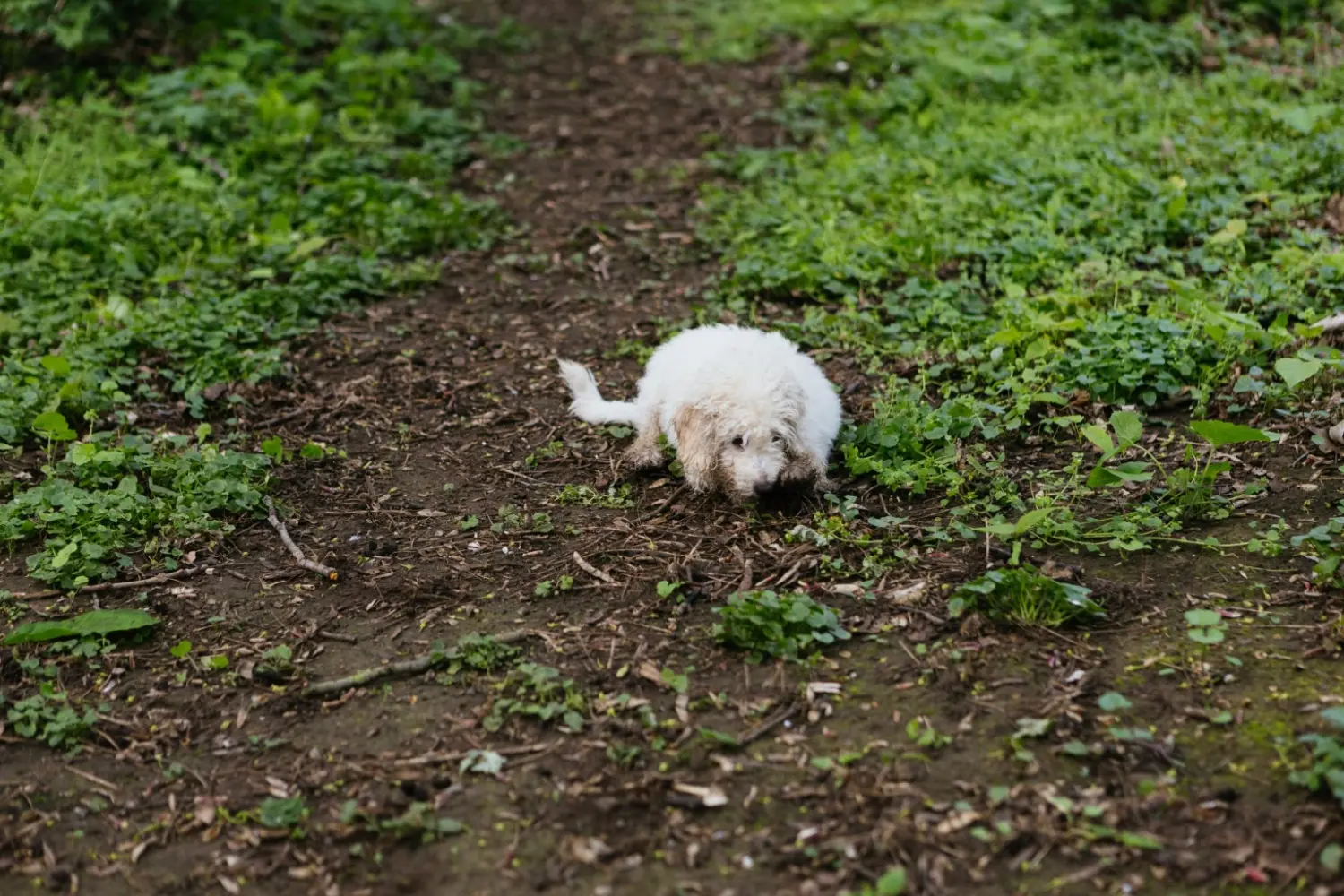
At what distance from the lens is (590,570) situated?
495cm

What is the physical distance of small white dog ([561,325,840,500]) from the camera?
5125 mm

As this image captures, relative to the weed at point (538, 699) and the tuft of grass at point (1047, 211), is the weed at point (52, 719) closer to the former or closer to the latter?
the weed at point (538, 699)

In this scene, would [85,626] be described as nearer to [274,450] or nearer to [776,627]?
[274,450]

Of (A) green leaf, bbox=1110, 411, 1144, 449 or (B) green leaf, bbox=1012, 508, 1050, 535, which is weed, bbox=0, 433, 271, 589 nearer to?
(B) green leaf, bbox=1012, 508, 1050, 535

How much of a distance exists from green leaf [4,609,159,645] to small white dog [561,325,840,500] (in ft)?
7.57

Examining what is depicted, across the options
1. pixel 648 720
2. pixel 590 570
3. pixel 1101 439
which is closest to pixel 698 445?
pixel 590 570

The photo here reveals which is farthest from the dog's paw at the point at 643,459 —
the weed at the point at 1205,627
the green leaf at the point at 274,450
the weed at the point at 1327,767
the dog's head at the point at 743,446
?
the weed at the point at 1327,767

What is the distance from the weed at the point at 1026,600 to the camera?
4.30m

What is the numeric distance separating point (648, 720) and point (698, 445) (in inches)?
61.6

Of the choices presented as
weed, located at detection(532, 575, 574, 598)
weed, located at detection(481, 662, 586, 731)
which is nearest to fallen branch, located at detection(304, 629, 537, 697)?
weed, located at detection(481, 662, 586, 731)

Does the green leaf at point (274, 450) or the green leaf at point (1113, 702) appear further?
the green leaf at point (274, 450)

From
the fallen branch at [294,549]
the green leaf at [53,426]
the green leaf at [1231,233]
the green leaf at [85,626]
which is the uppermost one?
the green leaf at [1231,233]

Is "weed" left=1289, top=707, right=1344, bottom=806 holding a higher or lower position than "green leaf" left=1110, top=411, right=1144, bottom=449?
lower

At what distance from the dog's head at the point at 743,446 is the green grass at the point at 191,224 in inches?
84.0
